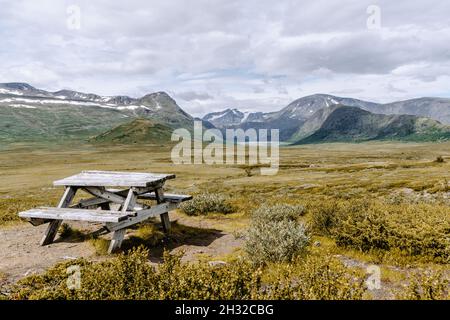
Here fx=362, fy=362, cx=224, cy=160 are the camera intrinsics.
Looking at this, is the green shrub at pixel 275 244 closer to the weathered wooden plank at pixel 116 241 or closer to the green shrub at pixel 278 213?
the green shrub at pixel 278 213

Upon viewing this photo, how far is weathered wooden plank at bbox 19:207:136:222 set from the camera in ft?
33.8

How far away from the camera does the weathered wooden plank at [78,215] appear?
1031cm

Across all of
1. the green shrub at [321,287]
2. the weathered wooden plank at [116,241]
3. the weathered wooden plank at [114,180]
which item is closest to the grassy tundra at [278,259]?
the green shrub at [321,287]

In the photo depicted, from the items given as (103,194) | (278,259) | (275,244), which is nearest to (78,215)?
(103,194)

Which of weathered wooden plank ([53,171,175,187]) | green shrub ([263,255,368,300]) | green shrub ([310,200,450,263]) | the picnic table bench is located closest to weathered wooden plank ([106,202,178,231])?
the picnic table bench

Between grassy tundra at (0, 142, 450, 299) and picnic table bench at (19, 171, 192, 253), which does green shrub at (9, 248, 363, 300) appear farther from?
picnic table bench at (19, 171, 192, 253)

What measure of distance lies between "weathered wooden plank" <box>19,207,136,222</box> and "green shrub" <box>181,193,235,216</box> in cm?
530

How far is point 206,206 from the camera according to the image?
1633 centimetres

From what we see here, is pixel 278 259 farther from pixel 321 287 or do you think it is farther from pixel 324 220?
pixel 324 220

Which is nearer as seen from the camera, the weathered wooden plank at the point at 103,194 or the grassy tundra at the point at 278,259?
the grassy tundra at the point at 278,259

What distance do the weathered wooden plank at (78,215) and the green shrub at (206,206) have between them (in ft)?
17.4
